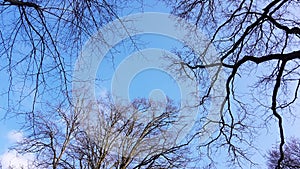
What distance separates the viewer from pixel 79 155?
9719 millimetres

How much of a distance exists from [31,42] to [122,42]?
71cm

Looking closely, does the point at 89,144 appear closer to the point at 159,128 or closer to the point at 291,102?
the point at 159,128

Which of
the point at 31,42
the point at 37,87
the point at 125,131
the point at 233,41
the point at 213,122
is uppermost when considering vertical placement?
the point at 125,131

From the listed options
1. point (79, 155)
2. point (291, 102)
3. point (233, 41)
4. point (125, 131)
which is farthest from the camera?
point (125, 131)

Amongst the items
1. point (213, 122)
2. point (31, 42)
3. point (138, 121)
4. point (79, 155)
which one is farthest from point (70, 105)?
point (138, 121)

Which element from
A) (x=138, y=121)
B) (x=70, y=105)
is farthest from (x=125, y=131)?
(x=70, y=105)

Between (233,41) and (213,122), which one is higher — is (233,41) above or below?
above

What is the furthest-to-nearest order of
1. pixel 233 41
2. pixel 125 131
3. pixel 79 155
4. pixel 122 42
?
1. pixel 125 131
2. pixel 79 155
3. pixel 233 41
4. pixel 122 42

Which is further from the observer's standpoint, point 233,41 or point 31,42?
point 233,41

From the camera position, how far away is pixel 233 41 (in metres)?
4.86

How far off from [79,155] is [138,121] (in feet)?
7.58

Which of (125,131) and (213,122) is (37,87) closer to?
(213,122)

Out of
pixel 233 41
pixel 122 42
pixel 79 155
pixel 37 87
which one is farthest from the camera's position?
pixel 79 155

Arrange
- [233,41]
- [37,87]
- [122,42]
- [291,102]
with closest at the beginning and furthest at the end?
[37,87]
[122,42]
[291,102]
[233,41]
